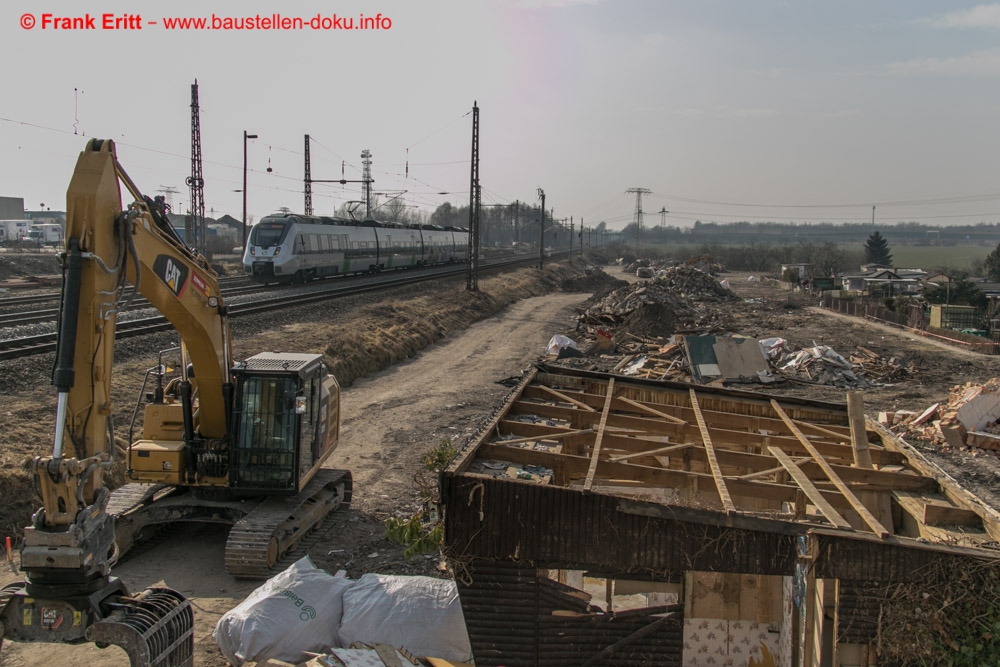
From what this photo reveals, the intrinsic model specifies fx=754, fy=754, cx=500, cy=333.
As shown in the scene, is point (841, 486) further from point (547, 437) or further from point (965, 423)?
point (965, 423)

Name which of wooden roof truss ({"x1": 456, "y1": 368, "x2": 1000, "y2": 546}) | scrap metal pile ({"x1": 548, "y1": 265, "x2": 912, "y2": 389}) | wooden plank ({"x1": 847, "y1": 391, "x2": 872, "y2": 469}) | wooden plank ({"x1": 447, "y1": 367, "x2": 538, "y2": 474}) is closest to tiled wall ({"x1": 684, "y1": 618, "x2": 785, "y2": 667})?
wooden roof truss ({"x1": 456, "y1": 368, "x2": 1000, "y2": 546})

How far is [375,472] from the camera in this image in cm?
1353

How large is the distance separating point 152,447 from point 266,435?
136 cm

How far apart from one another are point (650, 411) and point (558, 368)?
2202 mm

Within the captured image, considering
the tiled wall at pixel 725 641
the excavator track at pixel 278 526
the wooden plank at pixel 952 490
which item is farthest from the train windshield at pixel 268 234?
the tiled wall at pixel 725 641

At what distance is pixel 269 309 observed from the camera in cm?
2553

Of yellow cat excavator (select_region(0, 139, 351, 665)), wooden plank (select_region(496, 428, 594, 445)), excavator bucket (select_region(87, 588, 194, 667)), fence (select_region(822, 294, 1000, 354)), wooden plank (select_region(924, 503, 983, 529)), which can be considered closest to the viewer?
yellow cat excavator (select_region(0, 139, 351, 665))

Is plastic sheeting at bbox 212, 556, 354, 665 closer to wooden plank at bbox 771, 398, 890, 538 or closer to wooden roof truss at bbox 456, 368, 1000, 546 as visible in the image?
wooden roof truss at bbox 456, 368, 1000, 546

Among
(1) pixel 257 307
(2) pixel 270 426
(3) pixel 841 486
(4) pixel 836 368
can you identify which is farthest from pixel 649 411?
(1) pixel 257 307

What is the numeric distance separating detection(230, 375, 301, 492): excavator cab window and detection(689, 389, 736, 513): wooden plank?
15.9 feet

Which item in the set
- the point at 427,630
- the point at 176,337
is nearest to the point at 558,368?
the point at 427,630

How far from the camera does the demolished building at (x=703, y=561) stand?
5430mm

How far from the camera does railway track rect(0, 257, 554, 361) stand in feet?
53.4

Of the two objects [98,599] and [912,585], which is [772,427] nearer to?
[912,585]
